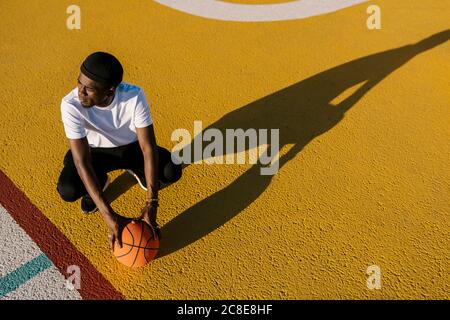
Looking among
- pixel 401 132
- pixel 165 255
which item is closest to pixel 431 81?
pixel 401 132

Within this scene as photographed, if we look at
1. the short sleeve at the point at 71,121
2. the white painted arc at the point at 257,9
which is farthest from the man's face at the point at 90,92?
the white painted arc at the point at 257,9

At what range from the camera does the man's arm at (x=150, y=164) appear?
13.9 ft

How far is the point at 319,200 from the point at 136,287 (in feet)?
6.81

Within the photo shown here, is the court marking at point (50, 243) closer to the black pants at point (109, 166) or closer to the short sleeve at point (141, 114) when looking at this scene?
the black pants at point (109, 166)

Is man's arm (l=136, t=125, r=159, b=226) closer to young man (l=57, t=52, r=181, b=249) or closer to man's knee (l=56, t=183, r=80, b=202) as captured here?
young man (l=57, t=52, r=181, b=249)

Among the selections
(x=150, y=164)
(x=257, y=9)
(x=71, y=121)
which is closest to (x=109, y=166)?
(x=150, y=164)

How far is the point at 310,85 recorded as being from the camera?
20.7 ft

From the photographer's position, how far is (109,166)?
470 centimetres

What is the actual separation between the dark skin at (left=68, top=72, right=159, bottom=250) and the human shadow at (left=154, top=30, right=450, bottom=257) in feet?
1.73

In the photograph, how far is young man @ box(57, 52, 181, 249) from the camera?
3.82 metres

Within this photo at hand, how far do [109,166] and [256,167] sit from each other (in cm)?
163

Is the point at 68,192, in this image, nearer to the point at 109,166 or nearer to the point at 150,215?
the point at 109,166

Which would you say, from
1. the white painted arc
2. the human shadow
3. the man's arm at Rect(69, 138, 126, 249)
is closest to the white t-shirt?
the man's arm at Rect(69, 138, 126, 249)

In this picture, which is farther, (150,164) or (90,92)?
(150,164)
